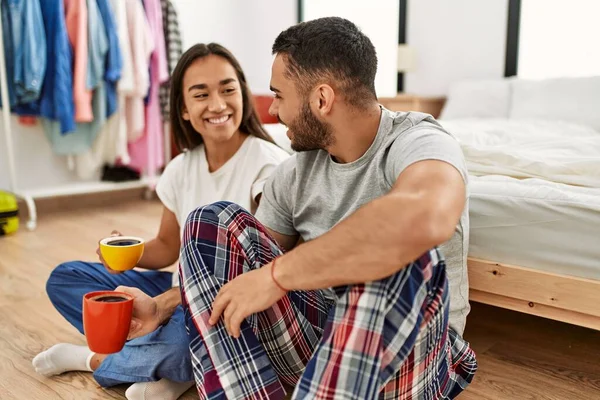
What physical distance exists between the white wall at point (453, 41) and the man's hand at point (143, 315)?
3156 mm

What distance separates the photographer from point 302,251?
3.03 feet

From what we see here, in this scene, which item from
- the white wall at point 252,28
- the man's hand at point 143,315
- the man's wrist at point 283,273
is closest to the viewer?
the man's wrist at point 283,273

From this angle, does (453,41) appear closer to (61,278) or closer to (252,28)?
(252,28)

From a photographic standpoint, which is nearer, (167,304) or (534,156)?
(167,304)

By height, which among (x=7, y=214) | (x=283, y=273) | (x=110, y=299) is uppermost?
(x=283, y=273)

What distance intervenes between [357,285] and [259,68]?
4.34 m

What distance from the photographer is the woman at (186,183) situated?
1.43m

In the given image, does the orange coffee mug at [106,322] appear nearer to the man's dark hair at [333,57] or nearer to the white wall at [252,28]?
the man's dark hair at [333,57]

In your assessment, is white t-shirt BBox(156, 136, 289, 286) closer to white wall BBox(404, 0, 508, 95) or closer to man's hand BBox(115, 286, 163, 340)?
man's hand BBox(115, 286, 163, 340)

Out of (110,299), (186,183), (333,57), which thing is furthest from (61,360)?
(333,57)

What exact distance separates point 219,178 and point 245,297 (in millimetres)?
662

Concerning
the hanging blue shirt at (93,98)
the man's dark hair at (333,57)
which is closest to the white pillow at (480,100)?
the hanging blue shirt at (93,98)

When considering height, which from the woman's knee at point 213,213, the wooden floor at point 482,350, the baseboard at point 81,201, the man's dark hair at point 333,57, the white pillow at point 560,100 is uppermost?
the man's dark hair at point 333,57

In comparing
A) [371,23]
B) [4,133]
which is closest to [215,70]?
[4,133]
